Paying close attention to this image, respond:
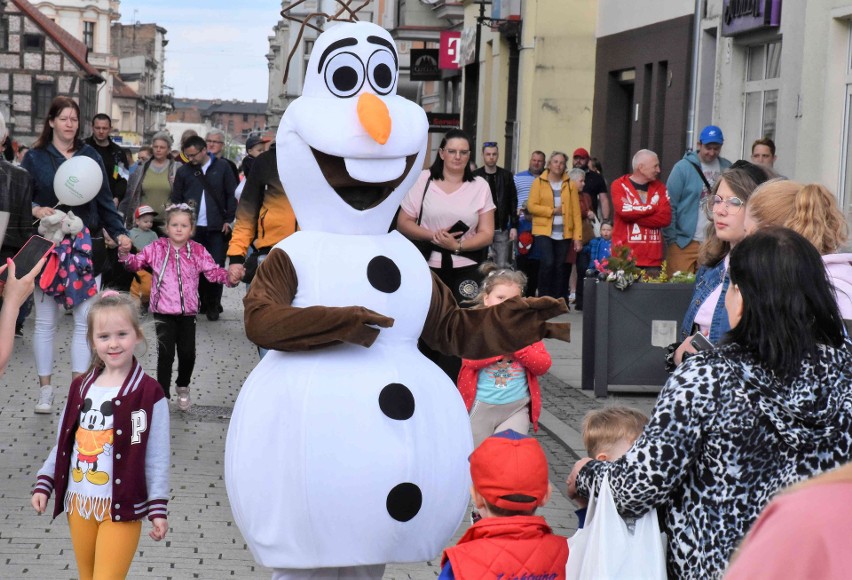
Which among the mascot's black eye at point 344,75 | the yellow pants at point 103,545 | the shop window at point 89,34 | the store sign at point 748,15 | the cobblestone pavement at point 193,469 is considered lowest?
the cobblestone pavement at point 193,469

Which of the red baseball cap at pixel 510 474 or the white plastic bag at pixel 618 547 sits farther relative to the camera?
the red baseball cap at pixel 510 474

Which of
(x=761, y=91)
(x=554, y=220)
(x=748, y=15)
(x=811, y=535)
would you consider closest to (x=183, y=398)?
(x=554, y=220)

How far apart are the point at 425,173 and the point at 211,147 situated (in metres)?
7.36

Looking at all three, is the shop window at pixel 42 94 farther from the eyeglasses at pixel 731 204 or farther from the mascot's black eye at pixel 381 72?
the mascot's black eye at pixel 381 72

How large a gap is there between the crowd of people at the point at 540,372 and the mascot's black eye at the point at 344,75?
0.88 m

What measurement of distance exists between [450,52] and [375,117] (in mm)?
27343

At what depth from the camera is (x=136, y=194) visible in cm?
1471

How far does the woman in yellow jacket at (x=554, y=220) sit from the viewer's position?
14.7 m

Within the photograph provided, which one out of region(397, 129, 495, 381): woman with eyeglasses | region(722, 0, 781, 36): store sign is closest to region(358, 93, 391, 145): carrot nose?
region(397, 129, 495, 381): woman with eyeglasses

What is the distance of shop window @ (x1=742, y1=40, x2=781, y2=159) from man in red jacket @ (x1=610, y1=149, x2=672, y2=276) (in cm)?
348

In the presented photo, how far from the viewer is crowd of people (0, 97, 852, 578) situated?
3180 mm

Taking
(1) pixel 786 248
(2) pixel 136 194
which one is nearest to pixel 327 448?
(1) pixel 786 248

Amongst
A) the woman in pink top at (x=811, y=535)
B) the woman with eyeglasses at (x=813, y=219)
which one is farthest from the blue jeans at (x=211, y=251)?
the woman in pink top at (x=811, y=535)

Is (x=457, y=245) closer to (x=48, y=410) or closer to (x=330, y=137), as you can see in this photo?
(x=48, y=410)
